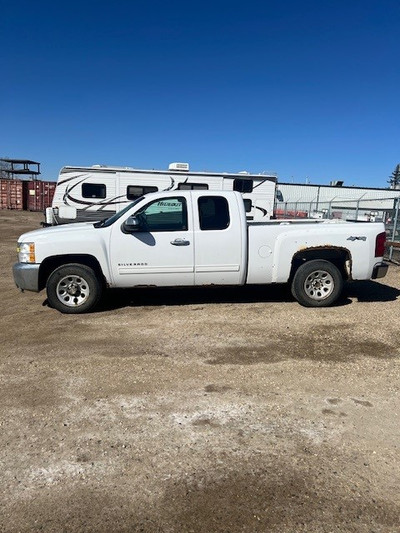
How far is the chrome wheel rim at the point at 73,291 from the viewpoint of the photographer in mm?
6007

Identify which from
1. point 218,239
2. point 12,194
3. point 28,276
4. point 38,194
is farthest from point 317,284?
point 12,194

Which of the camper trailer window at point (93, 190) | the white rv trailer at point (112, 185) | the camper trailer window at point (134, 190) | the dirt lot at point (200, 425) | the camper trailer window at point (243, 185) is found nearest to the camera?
the dirt lot at point (200, 425)

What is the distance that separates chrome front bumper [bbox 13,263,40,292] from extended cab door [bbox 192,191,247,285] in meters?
2.39

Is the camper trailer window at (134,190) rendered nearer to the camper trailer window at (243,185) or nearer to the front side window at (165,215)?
the camper trailer window at (243,185)

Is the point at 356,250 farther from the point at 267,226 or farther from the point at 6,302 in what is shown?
the point at 6,302

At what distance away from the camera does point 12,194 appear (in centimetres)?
3691

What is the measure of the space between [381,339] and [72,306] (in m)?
4.40

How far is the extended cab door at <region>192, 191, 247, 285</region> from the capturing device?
6109 millimetres

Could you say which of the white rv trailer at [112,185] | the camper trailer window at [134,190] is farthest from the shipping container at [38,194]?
the camper trailer window at [134,190]

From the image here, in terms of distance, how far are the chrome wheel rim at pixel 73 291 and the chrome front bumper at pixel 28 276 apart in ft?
1.10

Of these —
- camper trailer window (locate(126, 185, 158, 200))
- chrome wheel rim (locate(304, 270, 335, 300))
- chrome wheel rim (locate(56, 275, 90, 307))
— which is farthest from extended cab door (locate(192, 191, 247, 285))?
camper trailer window (locate(126, 185, 158, 200))

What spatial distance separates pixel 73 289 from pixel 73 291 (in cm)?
3

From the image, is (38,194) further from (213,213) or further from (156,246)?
(213,213)

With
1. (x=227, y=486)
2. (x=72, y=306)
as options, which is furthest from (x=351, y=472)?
(x=72, y=306)
